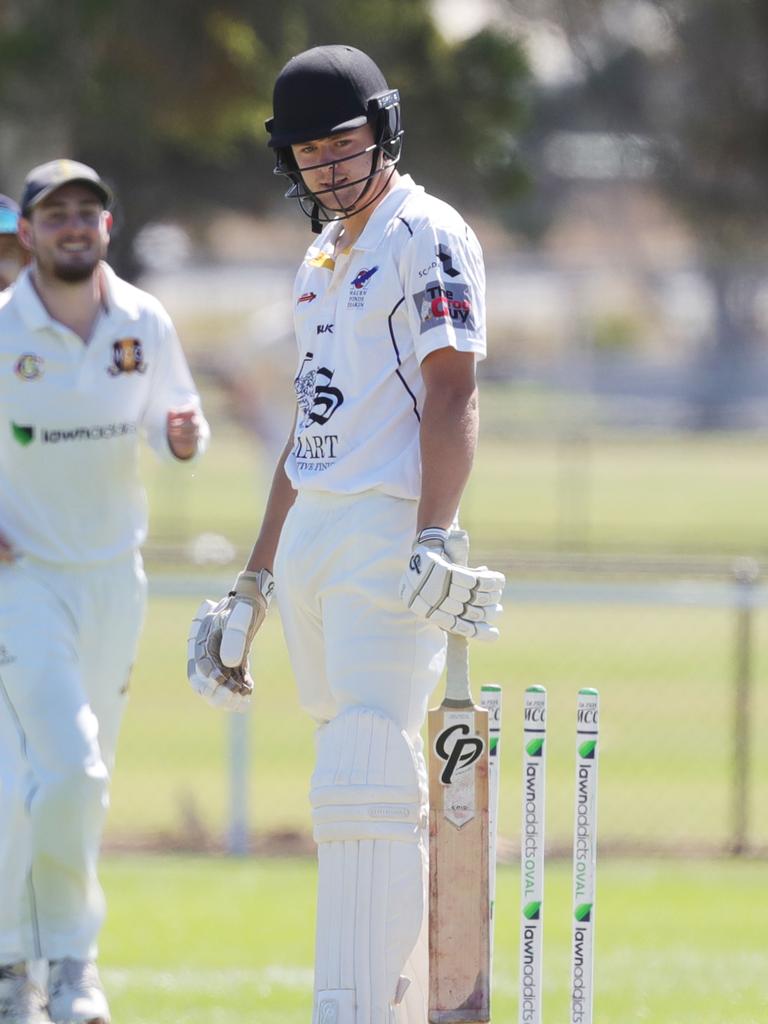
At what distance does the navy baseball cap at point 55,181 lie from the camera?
16.4 ft

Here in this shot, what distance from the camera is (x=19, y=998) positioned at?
183 inches

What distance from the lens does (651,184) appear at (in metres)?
32.2

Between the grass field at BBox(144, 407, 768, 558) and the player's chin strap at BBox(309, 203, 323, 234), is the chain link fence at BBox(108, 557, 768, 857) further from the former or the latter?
the grass field at BBox(144, 407, 768, 558)

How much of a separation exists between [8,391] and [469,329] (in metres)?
1.60

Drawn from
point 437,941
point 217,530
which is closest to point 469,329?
point 437,941

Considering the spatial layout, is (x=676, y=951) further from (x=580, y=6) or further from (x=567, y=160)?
(x=567, y=160)

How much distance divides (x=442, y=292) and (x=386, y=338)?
0.58ft

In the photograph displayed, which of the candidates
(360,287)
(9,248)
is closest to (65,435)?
(9,248)

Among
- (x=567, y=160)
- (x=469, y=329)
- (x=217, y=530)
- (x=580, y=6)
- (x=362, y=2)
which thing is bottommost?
(x=469, y=329)

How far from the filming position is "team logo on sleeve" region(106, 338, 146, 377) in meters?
5.11

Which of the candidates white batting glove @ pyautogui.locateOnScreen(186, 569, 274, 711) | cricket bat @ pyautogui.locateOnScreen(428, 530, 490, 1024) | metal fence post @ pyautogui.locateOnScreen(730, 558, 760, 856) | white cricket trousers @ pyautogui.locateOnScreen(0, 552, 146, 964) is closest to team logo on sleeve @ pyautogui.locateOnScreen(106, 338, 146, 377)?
white cricket trousers @ pyautogui.locateOnScreen(0, 552, 146, 964)

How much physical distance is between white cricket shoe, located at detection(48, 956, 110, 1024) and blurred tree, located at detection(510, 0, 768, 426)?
611 inches

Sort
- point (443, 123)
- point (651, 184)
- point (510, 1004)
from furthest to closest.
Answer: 1. point (651, 184)
2. point (443, 123)
3. point (510, 1004)

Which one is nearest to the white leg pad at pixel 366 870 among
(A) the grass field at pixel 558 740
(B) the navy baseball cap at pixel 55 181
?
(B) the navy baseball cap at pixel 55 181
